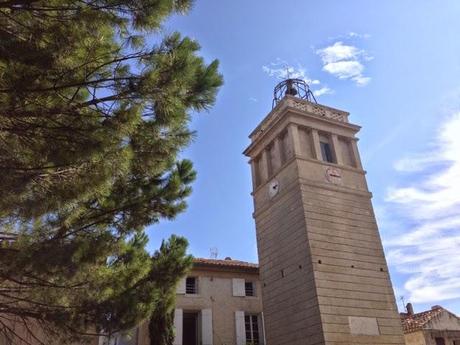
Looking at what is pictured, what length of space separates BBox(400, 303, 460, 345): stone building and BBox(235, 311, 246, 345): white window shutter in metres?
7.72

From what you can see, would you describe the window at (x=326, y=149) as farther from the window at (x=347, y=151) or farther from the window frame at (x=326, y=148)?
the window at (x=347, y=151)

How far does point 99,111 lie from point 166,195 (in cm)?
247

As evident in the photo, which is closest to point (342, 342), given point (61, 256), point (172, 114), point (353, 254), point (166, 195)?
point (353, 254)

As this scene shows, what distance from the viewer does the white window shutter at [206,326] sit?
17312 mm

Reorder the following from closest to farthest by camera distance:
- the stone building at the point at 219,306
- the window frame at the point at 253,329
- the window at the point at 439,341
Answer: the stone building at the point at 219,306
the window frame at the point at 253,329
the window at the point at 439,341

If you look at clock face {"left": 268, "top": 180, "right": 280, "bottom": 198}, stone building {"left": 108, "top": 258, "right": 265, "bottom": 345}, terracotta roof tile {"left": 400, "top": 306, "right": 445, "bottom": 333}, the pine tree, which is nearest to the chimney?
terracotta roof tile {"left": 400, "top": 306, "right": 445, "bottom": 333}

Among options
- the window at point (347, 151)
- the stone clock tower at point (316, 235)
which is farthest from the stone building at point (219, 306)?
the window at point (347, 151)

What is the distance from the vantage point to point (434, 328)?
753 inches

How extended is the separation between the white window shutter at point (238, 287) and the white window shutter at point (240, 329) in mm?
887

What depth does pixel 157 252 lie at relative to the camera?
8656 mm

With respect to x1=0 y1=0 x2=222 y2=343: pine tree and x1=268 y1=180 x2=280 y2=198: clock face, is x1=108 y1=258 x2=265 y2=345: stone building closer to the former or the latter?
x1=268 y1=180 x2=280 y2=198: clock face

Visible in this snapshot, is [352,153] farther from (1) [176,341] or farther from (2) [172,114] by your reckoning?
(2) [172,114]

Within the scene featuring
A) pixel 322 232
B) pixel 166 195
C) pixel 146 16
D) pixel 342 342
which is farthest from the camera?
pixel 322 232

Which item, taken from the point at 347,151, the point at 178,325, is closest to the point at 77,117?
the point at 178,325
